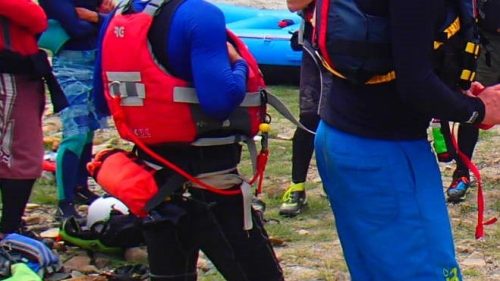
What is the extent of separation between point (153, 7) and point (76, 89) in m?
2.57

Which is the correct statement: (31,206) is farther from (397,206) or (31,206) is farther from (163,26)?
(397,206)

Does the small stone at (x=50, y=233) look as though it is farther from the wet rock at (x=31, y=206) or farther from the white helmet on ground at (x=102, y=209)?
the wet rock at (x=31, y=206)

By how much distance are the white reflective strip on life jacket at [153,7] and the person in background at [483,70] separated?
47.0 inches

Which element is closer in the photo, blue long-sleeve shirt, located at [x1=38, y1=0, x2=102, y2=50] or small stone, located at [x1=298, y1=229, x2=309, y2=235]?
blue long-sleeve shirt, located at [x1=38, y1=0, x2=102, y2=50]

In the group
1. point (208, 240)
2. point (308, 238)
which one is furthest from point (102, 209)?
point (208, 240)

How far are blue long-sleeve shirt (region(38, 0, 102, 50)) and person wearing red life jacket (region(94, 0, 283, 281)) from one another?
1.96 m

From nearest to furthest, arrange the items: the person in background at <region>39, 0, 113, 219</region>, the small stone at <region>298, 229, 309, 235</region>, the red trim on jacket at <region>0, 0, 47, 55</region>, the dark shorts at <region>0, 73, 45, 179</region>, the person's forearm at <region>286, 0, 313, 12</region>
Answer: the red trim on jacket at <region>0, 0, 47, 55</region>
the dark shorts at <region>0, 73, 45, 179</region>
the person's forearm at <region>286, 0, 313, 12</region>
the person in background at <region>39, 0, 113, 219</region>
the small stone at <region>298, 229, 309, 235</region>

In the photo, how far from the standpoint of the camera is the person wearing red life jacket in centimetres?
353

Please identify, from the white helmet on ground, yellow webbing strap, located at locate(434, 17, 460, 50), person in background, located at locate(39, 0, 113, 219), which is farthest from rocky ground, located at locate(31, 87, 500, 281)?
yellow webbing strap, located at locate(434, 17, 460, 50)

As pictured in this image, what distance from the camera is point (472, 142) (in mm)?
6371

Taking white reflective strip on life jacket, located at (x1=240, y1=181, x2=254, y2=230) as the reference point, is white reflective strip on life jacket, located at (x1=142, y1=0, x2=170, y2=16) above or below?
above

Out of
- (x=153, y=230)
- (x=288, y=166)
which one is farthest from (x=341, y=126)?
(x=288, y=166)

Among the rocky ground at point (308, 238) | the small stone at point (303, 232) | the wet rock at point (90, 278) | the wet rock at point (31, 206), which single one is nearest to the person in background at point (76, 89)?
the rocky ground at point (308, 238)

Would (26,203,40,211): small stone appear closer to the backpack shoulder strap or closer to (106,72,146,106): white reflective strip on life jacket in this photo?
(106,72,146,106): white reflective strip on life jacket
